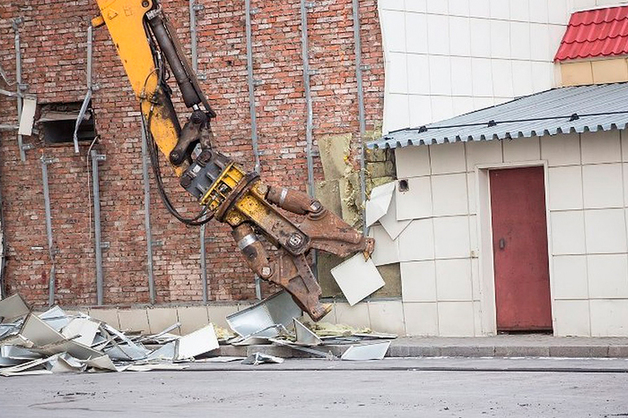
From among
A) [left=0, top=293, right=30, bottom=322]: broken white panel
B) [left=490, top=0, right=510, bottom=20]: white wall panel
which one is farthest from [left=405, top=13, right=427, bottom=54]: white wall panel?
[left=0, top=293, right=30, bottom=322]: broken white panel

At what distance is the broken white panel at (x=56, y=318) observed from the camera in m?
19.1

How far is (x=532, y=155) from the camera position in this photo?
1875cm

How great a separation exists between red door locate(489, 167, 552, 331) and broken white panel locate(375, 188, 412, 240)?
1.22 metres

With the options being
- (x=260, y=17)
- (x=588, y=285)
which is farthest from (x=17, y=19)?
(x=588, y=285)

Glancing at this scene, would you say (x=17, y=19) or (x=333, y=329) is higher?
(x=17, y=19)

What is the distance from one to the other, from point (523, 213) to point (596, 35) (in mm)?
2872

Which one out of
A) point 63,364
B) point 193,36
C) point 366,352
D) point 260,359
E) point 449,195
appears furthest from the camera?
point 193,36

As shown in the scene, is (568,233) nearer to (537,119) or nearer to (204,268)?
(537,119)

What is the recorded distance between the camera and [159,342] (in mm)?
19672

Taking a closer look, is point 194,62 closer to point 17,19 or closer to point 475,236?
point 17,19

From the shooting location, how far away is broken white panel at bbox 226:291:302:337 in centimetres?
1942

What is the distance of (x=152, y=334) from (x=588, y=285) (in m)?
6.34

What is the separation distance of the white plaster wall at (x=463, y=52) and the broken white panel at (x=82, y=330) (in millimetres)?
4655

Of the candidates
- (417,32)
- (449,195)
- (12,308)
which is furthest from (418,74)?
(12,308)
